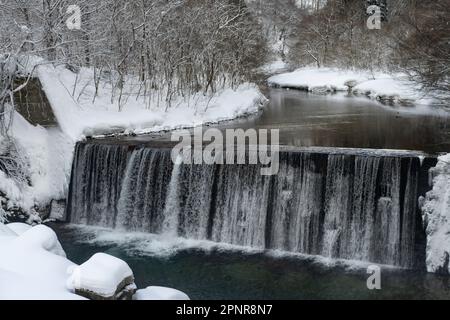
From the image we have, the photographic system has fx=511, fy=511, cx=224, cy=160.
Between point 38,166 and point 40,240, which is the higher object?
point 38,166

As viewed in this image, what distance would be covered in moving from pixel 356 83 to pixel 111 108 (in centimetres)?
1822

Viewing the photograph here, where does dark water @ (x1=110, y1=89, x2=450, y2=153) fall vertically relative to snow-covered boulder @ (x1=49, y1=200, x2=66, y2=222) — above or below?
above

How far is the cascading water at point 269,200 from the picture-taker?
1025 cm

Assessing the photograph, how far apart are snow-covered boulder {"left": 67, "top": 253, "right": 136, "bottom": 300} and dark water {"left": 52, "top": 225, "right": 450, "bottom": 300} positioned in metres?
2.62

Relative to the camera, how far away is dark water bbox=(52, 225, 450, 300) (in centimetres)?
884

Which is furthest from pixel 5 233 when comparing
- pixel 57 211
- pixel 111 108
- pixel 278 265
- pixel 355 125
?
pixel 355 125

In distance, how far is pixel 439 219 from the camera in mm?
9719

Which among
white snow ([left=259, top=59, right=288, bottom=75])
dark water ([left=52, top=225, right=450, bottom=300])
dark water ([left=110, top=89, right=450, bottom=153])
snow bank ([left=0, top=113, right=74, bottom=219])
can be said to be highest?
white snow ([left=259, top=59, right=288, bottom=75])

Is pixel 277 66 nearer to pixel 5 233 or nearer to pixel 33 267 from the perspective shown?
pixel 5 233

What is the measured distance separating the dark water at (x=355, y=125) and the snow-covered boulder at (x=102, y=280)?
772 cm

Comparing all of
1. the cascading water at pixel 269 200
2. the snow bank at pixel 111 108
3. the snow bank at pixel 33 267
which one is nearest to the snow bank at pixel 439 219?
the cascading water at pixel 269 200

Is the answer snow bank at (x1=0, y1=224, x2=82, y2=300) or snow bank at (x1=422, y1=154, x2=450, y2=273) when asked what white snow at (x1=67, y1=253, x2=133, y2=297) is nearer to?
snow bank at (x1=0, y1=224, x2=82, y2=300)

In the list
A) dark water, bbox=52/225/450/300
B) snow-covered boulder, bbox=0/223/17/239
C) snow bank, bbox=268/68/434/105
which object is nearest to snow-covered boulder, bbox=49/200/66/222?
dark water, bbox=52/225/450/300

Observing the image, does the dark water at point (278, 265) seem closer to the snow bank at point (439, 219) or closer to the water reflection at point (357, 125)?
the water reflection at point (357, 125)
